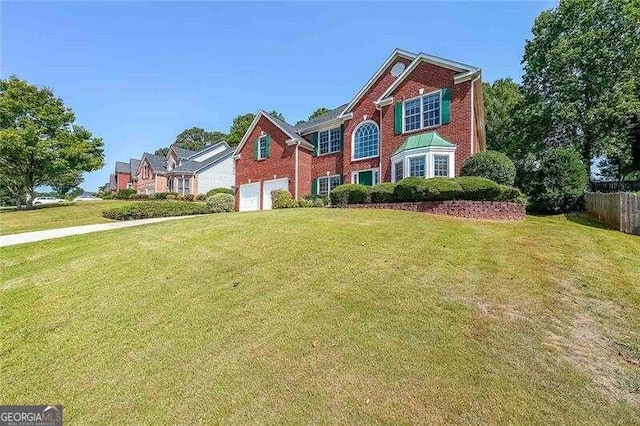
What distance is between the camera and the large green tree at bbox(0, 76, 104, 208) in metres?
26.7

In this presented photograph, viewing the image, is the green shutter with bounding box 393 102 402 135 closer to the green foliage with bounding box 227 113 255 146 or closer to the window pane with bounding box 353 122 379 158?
the window pane with bounding box 353 122 379 158

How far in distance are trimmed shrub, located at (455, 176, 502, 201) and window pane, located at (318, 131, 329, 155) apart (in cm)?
1245

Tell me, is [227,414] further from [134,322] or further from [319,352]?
[134,322]

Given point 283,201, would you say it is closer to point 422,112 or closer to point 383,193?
point 383,193

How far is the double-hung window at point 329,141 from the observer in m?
23.2

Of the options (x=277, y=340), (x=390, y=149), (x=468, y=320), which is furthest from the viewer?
(x=390, y=149)

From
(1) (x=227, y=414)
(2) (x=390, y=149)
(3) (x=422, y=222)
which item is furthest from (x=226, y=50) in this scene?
(1) (x=227, y=414)

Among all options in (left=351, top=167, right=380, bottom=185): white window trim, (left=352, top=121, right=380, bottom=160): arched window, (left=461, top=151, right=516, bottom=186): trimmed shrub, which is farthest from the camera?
(left=352, top=121, right=380, bottom=160): arched window

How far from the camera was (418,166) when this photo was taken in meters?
17.5

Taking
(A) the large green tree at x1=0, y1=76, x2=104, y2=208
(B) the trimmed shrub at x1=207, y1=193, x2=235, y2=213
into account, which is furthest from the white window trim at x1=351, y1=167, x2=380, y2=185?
(A) the large green tree at x1=0, y1=76, x2=104, y2=208

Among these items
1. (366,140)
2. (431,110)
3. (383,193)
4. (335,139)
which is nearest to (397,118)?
(431,110)

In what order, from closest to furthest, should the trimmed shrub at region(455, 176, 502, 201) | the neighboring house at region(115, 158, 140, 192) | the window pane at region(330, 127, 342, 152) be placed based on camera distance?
the trimmed shrub at region(455, 176, 502, 201)
the window pane at region(330, 127, 342, 152)
the neighboring house at region(115, 158, 140, 192)

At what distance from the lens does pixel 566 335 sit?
14.6ft

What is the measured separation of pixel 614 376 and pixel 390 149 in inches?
663
